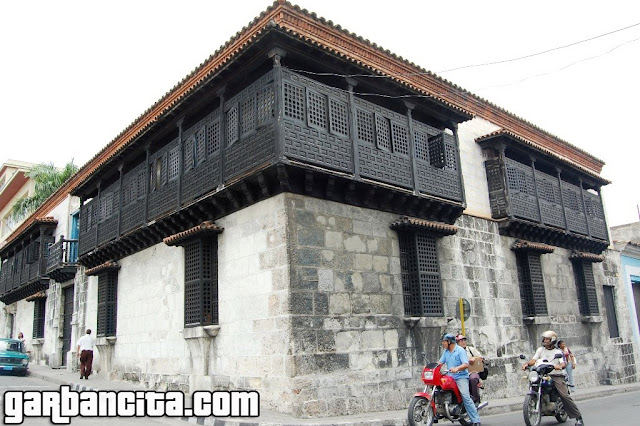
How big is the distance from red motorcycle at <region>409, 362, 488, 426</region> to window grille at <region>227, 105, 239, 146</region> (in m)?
5.67

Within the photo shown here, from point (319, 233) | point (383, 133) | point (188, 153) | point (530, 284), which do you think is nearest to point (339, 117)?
point (383, 133)

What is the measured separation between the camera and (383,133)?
11.3 meters

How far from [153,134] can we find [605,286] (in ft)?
53.1

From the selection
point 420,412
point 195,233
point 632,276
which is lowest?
point 420,412

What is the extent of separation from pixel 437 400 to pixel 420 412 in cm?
39

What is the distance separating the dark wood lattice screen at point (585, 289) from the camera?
1688 centimetres

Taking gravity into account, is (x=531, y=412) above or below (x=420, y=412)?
below

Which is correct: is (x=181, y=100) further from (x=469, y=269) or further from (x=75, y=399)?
(x=469, y=269)

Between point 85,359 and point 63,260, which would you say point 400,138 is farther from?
point 63,260

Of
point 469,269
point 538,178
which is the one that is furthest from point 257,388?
point 538,178

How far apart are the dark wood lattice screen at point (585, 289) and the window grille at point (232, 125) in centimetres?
1235

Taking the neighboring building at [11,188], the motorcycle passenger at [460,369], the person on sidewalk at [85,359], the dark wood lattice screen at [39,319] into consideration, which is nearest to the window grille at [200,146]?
the motorcycle passenger at [460,369]

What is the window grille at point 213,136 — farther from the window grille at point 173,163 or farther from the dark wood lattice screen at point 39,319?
the dark wood lattice screen at point 39,319

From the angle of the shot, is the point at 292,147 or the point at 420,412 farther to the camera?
the point at 292,147
